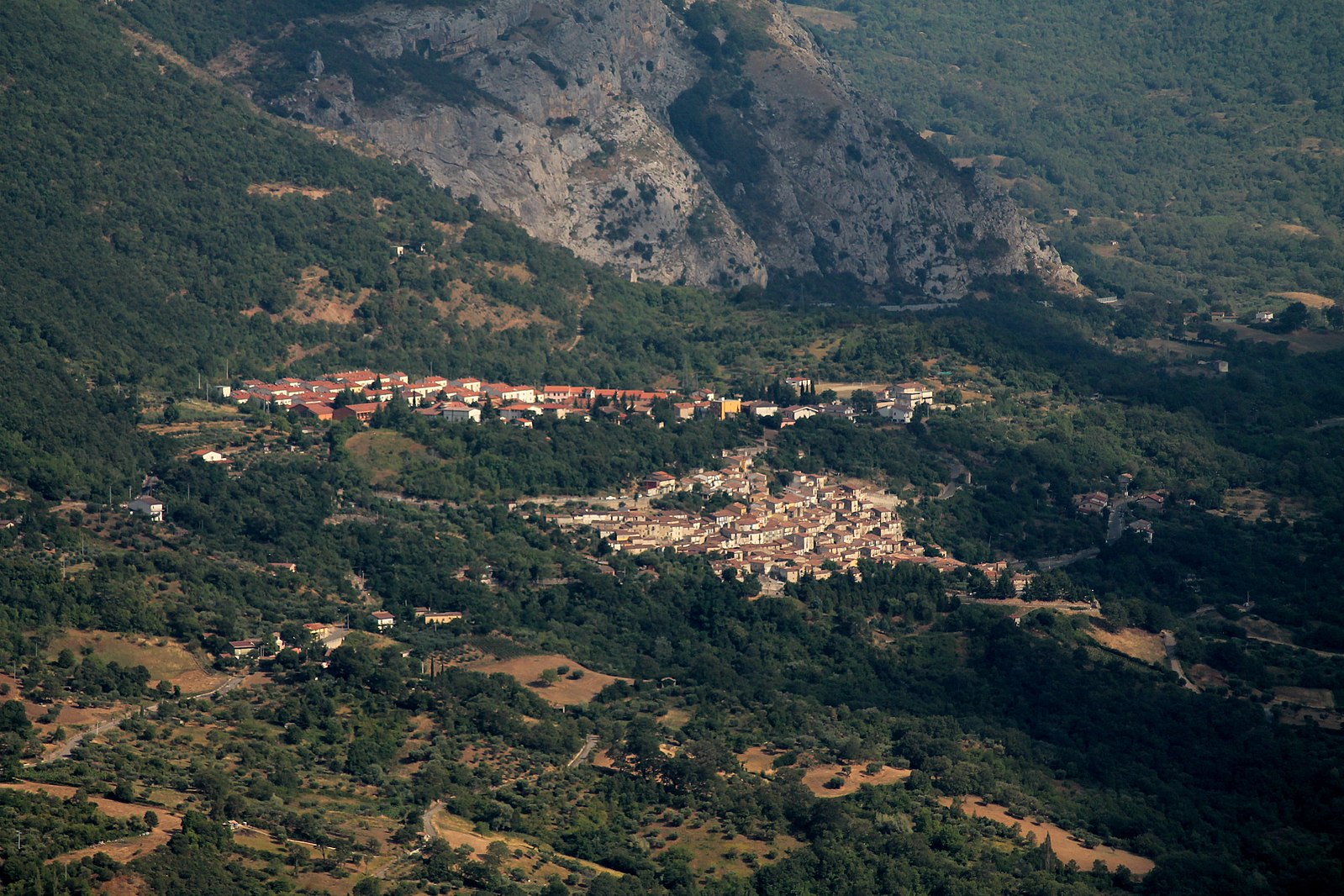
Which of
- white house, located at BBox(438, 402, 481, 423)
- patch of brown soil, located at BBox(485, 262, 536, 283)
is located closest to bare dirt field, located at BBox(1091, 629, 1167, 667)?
white house, located at BBox(438, 402, 481, 423)

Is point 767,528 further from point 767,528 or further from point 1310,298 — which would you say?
point 1310,298

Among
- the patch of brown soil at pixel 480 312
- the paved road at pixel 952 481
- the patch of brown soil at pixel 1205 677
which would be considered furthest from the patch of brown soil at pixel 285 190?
the patch of brown soil at pixel 1205 677

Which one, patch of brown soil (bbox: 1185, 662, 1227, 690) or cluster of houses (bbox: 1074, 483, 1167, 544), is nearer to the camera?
patch of brown soil (bbox: 1185, 662, 1227, 690)

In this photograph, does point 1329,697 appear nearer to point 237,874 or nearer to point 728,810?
point 728,810

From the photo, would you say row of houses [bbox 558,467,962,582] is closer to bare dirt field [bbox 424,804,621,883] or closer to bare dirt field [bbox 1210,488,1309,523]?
bare dirt field [bbox 1210,488,1309,523]

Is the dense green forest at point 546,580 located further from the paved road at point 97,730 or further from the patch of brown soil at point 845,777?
the paved road at point 97,730

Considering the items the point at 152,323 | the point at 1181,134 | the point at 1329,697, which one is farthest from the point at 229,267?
the point at 1181,134
